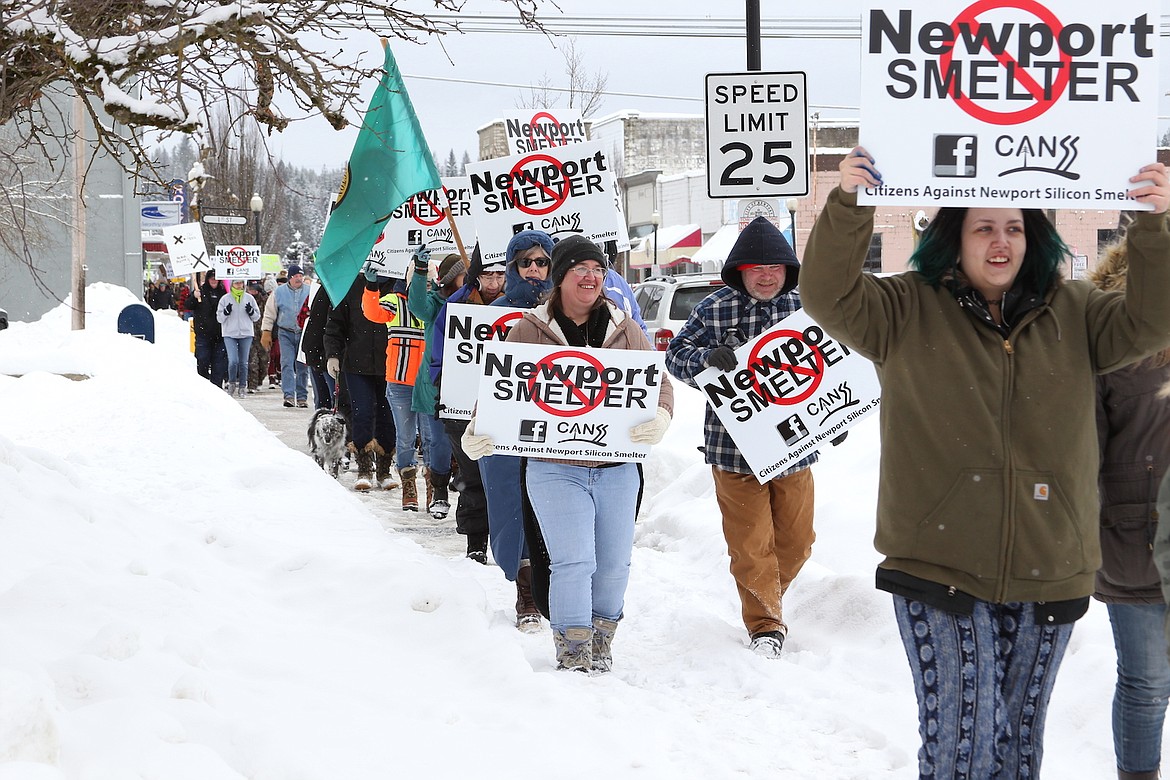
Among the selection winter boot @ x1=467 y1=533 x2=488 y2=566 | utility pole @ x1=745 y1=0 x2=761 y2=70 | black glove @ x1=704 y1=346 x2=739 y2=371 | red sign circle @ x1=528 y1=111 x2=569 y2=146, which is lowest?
winter boot @ x1=467 y1=533 x2=488 y2=566

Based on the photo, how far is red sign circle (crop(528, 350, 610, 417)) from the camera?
599cm

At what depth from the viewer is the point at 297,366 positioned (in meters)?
20.4

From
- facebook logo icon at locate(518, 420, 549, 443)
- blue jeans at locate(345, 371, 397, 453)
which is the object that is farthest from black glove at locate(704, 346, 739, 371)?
blue jeans at locate(345, 371, 397, 453)

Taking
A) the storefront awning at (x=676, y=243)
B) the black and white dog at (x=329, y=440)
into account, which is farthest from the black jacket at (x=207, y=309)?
the storefront awning at (x=676, y=243)

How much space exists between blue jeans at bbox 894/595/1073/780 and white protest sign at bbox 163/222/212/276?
22.2 meters

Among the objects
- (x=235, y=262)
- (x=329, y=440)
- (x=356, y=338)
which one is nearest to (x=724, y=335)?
(x=356, y=338)

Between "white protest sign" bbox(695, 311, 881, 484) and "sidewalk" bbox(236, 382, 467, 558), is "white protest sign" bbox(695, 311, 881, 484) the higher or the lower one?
the higher one

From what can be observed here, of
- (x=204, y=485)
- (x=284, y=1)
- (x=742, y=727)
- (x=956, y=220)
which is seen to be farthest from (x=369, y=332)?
(x=956, y=220)

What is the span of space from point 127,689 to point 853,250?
2.60m

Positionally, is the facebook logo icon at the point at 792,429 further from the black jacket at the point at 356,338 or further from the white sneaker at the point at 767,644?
the black jacket at the point at 356,338

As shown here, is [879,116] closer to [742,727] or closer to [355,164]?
[742,727]

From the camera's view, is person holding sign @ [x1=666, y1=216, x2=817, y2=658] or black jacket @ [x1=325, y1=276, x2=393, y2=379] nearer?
person holding sign @ [x1=666, y1=216, x2=817, y2=658]

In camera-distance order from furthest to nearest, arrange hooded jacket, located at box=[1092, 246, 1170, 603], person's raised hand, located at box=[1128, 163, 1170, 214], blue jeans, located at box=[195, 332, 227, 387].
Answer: blue jeans, located at box=[195, 332, 227, 387] → hooded jacket, located at box=[1092, 246, 1170, 603] → person's raised hand, located at box=[1128, 163, 1170, 214]

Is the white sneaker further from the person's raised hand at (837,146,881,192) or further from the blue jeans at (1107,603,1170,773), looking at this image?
the person's raised hand at (837,146,881,192)
